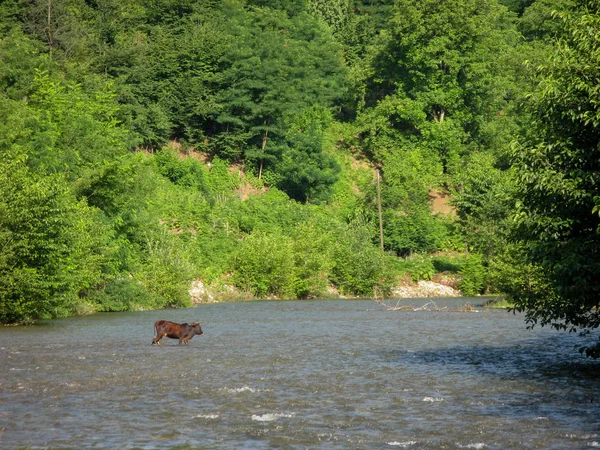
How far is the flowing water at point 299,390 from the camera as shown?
567 inches

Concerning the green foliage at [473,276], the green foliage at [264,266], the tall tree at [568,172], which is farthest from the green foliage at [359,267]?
the tall tree at [568,172]

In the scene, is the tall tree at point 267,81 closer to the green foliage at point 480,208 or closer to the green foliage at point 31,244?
the green foliage at point 480,208

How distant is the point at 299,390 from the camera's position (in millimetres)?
19484

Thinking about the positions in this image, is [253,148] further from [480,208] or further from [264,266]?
[264,266]

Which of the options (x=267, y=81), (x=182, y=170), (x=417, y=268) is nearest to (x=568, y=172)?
(x=417, y=268)

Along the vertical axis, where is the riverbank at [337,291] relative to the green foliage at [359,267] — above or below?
below

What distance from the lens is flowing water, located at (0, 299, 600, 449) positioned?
1441 centimetres

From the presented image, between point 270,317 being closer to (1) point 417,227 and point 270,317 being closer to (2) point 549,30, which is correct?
(1) point 417,227

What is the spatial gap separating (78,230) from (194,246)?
78.3 feet

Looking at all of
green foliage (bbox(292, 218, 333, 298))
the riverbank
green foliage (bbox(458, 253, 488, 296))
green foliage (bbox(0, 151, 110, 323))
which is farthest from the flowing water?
green foliage (bbox(458, 253, 488, 296))

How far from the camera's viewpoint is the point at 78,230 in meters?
43.6

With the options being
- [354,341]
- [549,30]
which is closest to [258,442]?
[354,341]

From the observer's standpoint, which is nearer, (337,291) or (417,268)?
(337,291)

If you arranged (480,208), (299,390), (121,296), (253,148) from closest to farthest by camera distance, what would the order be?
1. (299,390)
2. (121,296)
3. (480,208)
4. (253,148)
